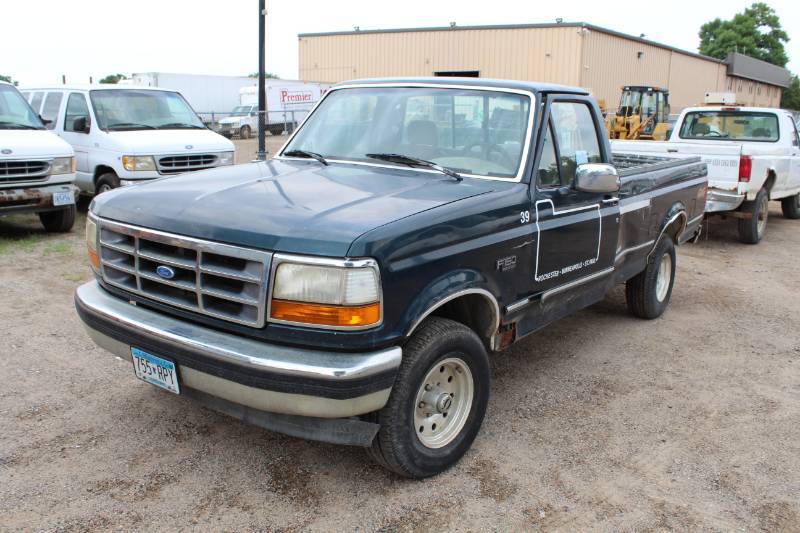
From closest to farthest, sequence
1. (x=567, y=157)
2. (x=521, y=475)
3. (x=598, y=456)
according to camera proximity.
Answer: (x=521, y=475) → (x=598, y=456) → (x=567, y=157)

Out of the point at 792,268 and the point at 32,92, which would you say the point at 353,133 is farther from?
the point at 32,92

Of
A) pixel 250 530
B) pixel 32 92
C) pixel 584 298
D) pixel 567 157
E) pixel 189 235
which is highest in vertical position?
pixel 32 92

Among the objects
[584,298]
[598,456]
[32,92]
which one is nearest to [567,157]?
[584,298]

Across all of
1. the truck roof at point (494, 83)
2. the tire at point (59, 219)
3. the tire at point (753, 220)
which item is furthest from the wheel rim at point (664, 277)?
the tire at point (59, 219)

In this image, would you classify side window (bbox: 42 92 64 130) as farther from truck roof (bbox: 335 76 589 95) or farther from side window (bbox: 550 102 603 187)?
side window (bbox: 550 102 603 187)

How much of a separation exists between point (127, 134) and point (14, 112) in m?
1.39

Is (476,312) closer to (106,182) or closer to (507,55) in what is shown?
(106,182)

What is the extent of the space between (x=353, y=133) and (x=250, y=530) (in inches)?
102

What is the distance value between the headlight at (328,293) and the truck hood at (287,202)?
0.25ft

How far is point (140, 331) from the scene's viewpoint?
10.9 feet

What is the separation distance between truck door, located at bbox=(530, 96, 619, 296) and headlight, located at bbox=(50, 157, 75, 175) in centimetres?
671

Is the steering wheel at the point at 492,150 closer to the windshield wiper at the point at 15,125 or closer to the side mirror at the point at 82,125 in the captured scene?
the windshield wiper at the point at 15,125

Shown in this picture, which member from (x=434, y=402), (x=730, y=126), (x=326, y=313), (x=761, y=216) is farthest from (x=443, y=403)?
(x=730, y=126)

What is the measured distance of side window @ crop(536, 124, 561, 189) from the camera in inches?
165
